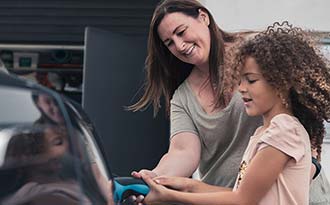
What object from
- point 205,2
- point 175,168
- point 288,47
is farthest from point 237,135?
point 205,2

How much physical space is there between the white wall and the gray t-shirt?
8.56 feet

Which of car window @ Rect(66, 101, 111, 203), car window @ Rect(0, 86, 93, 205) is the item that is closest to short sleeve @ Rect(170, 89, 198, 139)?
car window @ Rect(66, 101, 111, 203)

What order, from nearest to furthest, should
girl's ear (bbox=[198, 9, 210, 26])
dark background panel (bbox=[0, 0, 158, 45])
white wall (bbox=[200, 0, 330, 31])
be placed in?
1. girl's ear (bbox=[198, 9, 210, 26])
2. white wall (bbox=[200, 0, 330, 31])
3. dark background panel (bbox=[0, 0, 158, 45])

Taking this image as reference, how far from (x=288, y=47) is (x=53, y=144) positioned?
0.81m

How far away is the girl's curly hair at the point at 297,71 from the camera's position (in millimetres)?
1911

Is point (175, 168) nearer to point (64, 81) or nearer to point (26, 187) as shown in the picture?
point (26, 187)

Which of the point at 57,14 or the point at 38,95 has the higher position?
the point at 38,95

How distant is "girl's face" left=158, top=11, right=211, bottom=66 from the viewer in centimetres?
246

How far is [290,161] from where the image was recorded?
1847mm

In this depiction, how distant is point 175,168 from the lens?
2402 mm

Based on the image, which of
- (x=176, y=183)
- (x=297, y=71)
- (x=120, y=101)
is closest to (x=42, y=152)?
(x=176, y=183)

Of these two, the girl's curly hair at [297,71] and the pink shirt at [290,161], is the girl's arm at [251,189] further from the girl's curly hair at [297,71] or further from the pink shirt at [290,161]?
the girl's curly hair at [297,71]

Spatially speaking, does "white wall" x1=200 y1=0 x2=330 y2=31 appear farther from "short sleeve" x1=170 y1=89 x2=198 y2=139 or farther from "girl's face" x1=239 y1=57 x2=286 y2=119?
"girl's face" x1=239 y1=57 x2=286 y2=119

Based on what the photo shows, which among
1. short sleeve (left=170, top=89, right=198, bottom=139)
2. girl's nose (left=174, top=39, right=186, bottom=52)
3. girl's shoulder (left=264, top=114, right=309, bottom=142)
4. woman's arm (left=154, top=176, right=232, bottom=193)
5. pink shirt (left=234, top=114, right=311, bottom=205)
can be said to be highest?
girl's nose (left=174, top=39, right=186, bottom=52)
